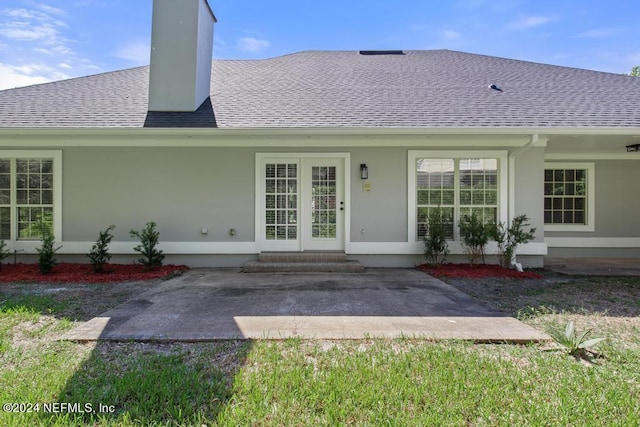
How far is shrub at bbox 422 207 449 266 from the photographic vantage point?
666cm

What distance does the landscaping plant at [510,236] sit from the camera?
6.52 metres

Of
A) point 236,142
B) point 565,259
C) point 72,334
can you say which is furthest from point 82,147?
point 565,259

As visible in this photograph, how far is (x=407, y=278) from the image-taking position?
598 cm

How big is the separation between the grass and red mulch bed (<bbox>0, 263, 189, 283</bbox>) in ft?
8.42

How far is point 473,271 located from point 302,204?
3.88 meters

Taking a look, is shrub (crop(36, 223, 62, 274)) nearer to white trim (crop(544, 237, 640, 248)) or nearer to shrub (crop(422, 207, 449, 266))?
shrub (crop(422, 207, 449, 266))

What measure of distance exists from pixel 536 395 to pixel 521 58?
1187 centimetres

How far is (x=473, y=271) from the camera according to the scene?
6.41 metres

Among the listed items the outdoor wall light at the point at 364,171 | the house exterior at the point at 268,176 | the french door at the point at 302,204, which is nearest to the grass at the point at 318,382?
the house exterior at the point at 268,176

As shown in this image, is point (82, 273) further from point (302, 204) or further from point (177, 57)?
point (177, 57)

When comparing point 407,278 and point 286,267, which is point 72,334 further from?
point 407,278

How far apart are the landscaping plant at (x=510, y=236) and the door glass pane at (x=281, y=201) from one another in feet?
14.2

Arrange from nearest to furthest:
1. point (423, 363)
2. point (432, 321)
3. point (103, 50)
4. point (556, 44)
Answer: point (423, 363) → point (432, 321) → point (103, 50) → point (556, 44)

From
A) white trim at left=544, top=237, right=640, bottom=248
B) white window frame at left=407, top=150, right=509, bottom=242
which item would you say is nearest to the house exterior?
white window frame at left=407, top=150, right=509, bottom=242
